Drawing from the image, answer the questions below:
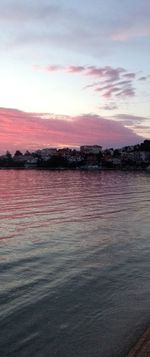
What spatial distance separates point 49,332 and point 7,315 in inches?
62.5

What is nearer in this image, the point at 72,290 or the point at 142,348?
the point at 142,348

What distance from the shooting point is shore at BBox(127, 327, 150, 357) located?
356 inches

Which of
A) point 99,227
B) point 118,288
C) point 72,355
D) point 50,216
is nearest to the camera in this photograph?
point 72,355

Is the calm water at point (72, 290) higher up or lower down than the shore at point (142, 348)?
lower down

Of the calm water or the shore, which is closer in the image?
the shore

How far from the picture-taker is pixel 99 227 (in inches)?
1206

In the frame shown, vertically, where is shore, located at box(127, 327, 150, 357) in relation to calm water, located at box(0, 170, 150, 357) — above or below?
above

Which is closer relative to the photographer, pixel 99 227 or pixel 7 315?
pixel 7 315

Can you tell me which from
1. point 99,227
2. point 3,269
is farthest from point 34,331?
point 99,227

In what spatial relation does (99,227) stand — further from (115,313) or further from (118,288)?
(115,313)

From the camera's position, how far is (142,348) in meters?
9.45

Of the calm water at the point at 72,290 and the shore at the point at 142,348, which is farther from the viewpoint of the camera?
the calm water at the point at 72,290

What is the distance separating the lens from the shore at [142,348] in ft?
29.7

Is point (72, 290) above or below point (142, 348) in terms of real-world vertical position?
below
